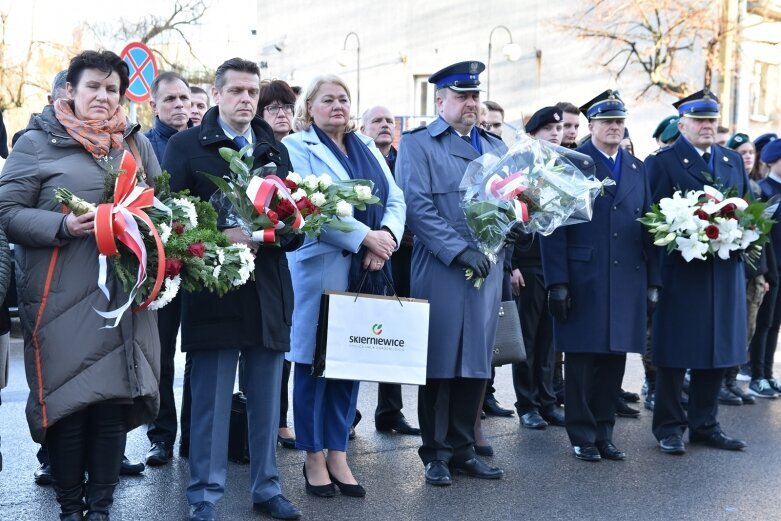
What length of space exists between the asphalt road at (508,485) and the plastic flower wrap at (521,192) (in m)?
1.25

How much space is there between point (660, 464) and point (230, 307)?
3135mm

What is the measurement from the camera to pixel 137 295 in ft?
15.4

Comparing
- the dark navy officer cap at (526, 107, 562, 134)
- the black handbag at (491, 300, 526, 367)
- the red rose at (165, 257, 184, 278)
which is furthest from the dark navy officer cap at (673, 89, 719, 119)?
the red rose at (165, 257, 184, 278)

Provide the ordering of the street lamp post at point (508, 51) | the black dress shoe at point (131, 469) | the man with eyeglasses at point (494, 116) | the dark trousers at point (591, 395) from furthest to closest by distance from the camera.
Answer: the street lamp post at point (508, 51)
the man with eyeglasses at point (494, 116)
the dark trousers at point (591, 395)
the black dress shoe at point (131, 469)

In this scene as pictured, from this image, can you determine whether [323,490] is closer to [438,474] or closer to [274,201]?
[438,474]

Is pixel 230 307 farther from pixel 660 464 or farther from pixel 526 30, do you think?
pixel 526 30

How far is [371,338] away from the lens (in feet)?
18.9

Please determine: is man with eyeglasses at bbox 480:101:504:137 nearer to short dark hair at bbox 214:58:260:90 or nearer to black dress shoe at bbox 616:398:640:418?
black dress shoe at bbox 616:398:640:418

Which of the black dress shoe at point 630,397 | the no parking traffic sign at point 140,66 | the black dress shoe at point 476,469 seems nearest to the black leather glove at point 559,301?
the black dress shoe at point 476,469

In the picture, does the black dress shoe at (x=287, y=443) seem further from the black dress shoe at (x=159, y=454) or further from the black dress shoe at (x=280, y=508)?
the black dress shoe at (x=280, y=508)

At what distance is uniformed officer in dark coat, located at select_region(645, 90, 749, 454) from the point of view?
7250 mm

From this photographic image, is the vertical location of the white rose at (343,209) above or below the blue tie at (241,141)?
below

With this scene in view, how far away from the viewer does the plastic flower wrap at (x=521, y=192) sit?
6069 millimetres

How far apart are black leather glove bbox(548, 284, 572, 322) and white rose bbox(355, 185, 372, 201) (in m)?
1.87
